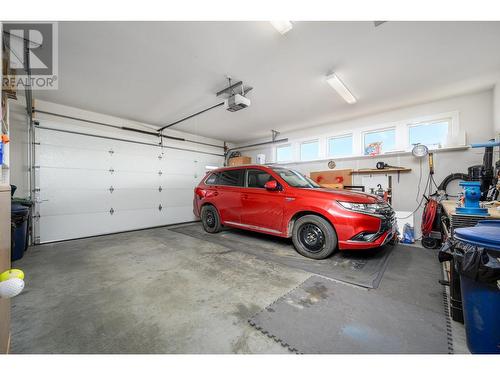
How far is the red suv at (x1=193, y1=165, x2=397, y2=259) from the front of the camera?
2.91m

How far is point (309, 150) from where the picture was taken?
667 cm

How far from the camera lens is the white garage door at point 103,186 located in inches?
174

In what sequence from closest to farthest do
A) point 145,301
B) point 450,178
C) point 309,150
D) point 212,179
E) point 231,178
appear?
point 145,301, point 450,178, point 231,178, point 212,179, point 309,150

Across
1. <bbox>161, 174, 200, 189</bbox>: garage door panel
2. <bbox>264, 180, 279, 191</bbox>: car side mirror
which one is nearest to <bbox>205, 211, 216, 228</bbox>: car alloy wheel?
<bbox>264, 180, 279, 191</bbox>: car side mirror

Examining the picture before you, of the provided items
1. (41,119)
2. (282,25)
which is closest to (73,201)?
(41,119)

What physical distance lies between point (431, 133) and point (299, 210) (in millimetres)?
4027

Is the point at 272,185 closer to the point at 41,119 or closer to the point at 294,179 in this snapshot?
the point at 294,179

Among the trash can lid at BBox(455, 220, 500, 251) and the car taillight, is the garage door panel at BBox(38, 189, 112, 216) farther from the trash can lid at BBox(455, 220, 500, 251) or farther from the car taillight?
the trash can lid at BBox(455, 220, 500, 251)

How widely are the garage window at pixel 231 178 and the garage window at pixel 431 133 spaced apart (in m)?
4.34

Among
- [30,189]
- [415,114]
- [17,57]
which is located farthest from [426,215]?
[30,189]

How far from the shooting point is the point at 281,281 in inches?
95.8
